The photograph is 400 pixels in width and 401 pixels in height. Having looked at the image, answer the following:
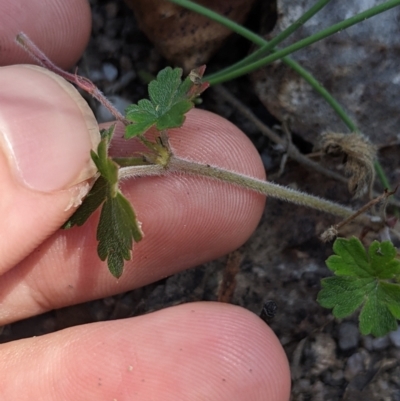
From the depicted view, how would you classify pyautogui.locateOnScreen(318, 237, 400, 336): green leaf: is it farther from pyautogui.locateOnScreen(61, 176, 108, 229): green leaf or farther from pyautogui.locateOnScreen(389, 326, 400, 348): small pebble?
pyautogui.locateOnScreen(61, 176, 108, 229): green leaf

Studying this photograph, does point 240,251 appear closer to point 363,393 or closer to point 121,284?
point 121,284

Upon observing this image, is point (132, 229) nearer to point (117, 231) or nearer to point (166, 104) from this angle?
point (117, 231)

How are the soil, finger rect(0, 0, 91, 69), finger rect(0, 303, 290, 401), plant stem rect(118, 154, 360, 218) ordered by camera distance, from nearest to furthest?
plant stem rect(118, 154, 360, 218)
finger rect(0, 303, 290, 401)
finger rect(0, 0, 91, 69)
the soil

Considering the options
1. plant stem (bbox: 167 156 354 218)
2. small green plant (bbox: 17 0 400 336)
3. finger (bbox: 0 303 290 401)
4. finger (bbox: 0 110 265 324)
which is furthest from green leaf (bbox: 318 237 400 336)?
finger (bbox: 0 110 265 324)

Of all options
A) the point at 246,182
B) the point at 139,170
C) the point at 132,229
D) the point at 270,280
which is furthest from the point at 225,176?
the point at 270,280

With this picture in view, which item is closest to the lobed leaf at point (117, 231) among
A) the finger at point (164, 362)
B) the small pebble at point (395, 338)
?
the finger at point (164, 362)

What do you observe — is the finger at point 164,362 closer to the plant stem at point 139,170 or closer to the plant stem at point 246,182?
the plant stem at point 246,182
